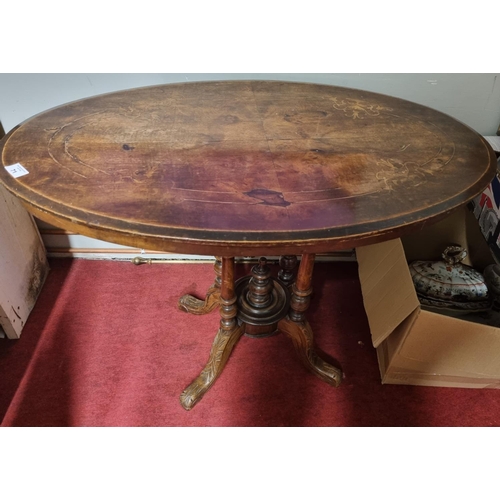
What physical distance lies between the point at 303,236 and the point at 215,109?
0.68 m

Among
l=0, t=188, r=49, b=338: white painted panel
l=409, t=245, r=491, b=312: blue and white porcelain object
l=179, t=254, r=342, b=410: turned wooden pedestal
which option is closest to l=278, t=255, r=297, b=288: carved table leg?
l=179, t=254, r=342, b=410: turned wooden pedestal

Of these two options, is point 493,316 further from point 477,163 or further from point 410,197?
point 410,197

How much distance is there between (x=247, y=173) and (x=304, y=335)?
0.71m

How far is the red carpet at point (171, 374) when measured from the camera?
139 cm

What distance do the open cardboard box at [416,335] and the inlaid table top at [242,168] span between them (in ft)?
1.39

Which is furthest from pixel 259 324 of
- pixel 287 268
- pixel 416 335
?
pixel 416 335

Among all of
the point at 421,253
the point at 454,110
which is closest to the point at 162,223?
the point at 421,253

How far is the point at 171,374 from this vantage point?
150 cm

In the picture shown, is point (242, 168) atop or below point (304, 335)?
atop

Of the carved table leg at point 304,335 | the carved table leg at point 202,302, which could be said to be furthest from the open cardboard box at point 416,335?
the carved table leg at point 202,302

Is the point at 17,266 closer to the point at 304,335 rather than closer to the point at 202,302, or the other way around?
the point at 202,302

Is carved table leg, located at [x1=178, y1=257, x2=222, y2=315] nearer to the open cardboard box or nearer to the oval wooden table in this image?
the oval wooden table

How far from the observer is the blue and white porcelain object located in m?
1.51
